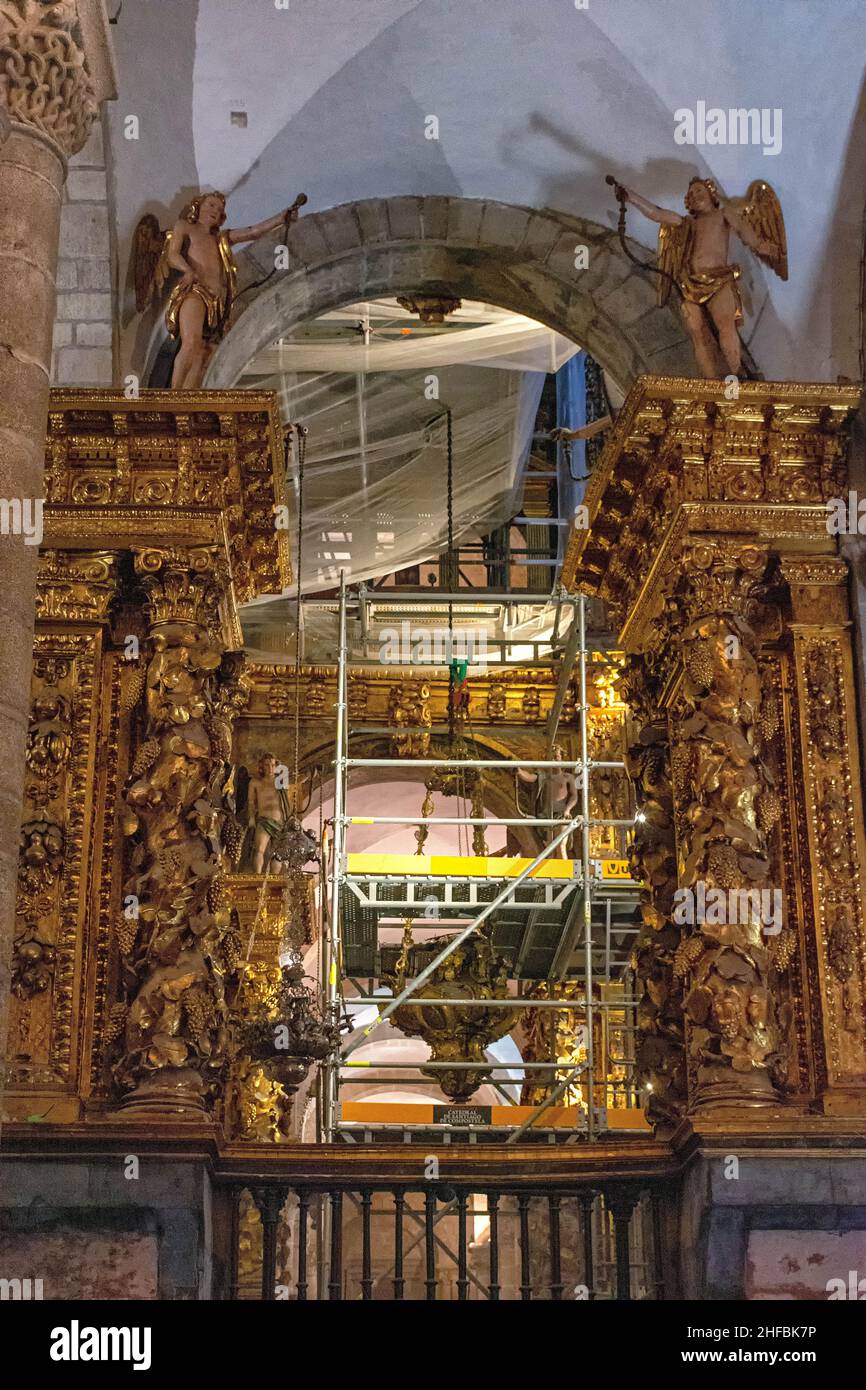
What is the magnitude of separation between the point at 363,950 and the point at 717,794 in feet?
24.7

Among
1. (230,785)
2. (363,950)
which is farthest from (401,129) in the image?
(363,950)

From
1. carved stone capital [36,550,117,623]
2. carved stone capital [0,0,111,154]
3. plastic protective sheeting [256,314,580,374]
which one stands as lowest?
carved stone capital [36,550,117,623]

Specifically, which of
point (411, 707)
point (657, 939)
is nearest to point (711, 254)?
point (657, 939)

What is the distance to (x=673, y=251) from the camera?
12.9m

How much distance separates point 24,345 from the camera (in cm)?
773

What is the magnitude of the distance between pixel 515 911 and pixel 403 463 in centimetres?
411

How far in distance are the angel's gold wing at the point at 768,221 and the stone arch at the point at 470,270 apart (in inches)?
32.5

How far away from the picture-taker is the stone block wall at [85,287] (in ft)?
42.3

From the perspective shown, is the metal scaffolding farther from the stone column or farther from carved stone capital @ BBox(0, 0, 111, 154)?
carved stone capital @ BBox(0, 0, 111, 154)

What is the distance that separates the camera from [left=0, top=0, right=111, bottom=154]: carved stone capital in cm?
793

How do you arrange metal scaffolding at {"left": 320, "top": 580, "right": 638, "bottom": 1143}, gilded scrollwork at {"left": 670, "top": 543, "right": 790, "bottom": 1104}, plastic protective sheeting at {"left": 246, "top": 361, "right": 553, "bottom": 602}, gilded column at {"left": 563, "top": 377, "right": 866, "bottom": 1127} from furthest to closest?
plastic protective sheeting at {"left": 246, "top": 361, "right": 553, "bottom": 602} → metal scaffolding at {"left": 320, "top": 580, "right": 638, "bottom": 1143} → gilded column at {"left": 563, "top": 377, "right": 866, "bottom": 1127} → gilded scrollwork at {"left": 670, "top": 543, "right": 790, "bottom": 1104}

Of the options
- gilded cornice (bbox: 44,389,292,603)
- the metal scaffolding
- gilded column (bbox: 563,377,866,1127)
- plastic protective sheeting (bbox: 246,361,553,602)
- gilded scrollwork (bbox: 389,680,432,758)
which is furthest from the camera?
gilded scrollwork (bbox: 389,680,432,758)

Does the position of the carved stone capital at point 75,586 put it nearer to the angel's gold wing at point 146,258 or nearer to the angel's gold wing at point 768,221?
the angel's gold wing at point 146,258

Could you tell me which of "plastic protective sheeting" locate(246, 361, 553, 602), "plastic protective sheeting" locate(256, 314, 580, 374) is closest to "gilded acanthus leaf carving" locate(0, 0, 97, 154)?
"plastic protective sheeting" locate(256, 314, 580, 374)
